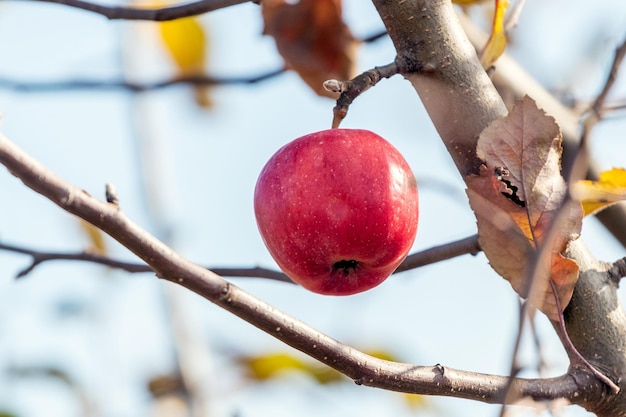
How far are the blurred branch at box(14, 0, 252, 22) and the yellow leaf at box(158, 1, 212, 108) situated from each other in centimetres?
116

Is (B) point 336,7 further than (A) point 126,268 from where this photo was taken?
Yes

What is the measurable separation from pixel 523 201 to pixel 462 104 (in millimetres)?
156

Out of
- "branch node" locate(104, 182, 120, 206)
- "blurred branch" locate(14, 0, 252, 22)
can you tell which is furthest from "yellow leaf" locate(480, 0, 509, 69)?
"branch node" locate(104, 182, 120, 206)

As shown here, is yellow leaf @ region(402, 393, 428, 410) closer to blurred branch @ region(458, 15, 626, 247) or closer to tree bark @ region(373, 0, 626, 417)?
blurred branch @ region(458, 15, 626, 247)

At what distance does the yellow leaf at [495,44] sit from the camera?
4.28 ft

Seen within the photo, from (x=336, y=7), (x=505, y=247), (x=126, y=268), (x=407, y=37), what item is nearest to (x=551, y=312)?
(x=505, y=247)

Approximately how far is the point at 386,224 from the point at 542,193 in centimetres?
22

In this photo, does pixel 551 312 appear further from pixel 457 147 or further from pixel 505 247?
pixel 457 147

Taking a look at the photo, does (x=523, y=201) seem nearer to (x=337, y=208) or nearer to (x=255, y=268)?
(x=337, y=208)

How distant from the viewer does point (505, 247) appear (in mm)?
1110

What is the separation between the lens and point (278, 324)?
0.90 m

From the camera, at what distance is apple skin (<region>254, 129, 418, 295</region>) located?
3.86 feet

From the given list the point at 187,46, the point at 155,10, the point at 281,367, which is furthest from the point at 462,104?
the point at 187,46

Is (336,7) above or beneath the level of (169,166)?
above
